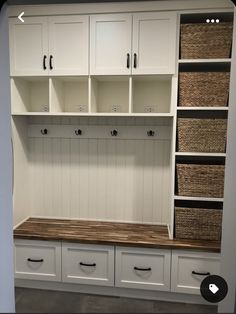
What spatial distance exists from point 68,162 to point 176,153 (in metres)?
1.15

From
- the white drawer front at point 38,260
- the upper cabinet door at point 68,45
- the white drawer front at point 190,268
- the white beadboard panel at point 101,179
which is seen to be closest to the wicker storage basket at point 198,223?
the white drawer front at point 190,268

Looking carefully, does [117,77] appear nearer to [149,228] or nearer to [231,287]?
[149,228]

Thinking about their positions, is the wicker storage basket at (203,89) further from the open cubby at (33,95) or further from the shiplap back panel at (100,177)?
the open cubby at (33,95)

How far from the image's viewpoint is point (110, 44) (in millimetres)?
2393

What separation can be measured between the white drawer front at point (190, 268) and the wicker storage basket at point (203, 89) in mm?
1273

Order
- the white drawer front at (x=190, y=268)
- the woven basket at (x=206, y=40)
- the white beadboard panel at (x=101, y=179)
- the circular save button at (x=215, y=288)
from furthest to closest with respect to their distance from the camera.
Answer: the white beadboard panel at (x=101, y=179), the white drawer front at (x=190, y=268), the woven basket at (x=206, y=40), the circular save button at (x=215, y=288)

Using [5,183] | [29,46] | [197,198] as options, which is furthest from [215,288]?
[29,46]

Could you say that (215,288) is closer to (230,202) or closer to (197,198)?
(230,202)

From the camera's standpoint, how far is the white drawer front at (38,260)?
99.2 inches

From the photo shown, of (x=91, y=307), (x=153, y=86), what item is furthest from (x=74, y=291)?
(x=153, y=86)

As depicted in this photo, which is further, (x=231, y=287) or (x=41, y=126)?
(x=41, y=126)

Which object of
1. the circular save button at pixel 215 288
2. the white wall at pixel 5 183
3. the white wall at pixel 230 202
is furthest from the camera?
the white wall at pixel 230 202

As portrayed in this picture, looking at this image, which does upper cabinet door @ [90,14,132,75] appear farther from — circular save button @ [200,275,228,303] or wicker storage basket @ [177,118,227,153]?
circular save button @ [200,275,228,303]

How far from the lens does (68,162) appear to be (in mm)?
2893
